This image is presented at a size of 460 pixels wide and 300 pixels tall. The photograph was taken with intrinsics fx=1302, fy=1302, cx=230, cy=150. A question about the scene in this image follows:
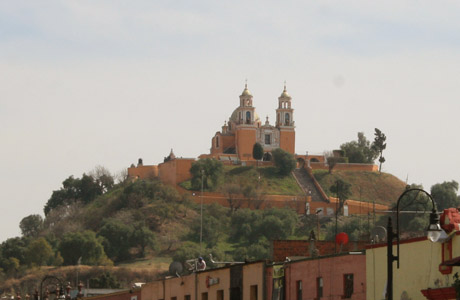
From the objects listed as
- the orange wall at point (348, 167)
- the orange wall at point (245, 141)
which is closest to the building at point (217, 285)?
the orange wall at point (245, 141)

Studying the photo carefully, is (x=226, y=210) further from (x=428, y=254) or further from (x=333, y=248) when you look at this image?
(x=428, y=254)

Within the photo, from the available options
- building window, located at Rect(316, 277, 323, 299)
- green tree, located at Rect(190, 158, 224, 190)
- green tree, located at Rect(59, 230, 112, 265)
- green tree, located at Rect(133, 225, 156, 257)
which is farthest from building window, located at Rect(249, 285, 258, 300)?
green tree, located at Rect(190, 158, 224, 190)

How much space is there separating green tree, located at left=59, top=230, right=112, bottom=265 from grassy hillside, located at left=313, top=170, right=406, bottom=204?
29562mm

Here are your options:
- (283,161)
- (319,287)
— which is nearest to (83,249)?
(283,161)

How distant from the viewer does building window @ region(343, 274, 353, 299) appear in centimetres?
3162

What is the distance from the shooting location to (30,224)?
172 meters

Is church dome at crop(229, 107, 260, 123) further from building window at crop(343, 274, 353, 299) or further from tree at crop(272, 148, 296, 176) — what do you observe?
building window at crop(343, 274, 353, 299)

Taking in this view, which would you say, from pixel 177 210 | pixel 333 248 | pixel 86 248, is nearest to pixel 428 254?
pixel 333 248

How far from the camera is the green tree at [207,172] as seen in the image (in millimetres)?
151375

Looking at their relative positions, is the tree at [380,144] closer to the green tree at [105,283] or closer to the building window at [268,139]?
the building window at [268,139]

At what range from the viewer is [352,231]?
12862cm

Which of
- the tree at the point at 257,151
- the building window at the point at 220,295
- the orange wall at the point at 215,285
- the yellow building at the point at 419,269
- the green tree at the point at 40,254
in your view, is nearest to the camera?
the yellow building at the point at 419,269

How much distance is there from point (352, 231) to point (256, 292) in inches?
3627

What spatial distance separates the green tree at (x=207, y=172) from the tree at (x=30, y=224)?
27385 millimetres
